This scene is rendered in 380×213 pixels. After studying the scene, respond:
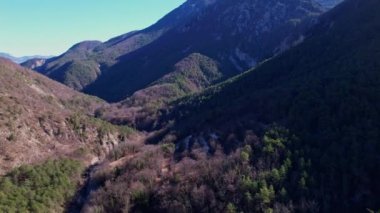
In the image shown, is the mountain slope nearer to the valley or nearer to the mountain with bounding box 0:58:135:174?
the valley

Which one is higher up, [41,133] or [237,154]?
[41,133]

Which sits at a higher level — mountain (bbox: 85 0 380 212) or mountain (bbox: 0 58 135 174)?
mountain (bbox: 0 58 135 174)

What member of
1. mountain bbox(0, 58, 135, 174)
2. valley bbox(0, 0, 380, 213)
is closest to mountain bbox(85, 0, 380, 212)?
valley bbox(0, 0, 380, 213)

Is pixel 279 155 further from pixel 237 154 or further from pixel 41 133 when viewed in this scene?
pixel 41 133

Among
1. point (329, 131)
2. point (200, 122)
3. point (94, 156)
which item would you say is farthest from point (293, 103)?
point (94, 156)

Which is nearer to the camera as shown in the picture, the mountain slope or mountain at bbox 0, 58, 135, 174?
the mountain slope

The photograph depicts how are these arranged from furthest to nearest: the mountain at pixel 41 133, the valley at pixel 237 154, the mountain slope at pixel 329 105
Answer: the mountain at pixel 41 133, the valley at pixel 237 154, the mountain slope at pixel 329 105

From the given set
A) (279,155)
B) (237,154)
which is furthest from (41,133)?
(279,155)

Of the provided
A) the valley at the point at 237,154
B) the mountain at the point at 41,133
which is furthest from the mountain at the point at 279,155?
the mountain at the point at 41,133

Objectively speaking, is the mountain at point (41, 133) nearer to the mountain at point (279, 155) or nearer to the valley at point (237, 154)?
the valley at point (237, 154)
